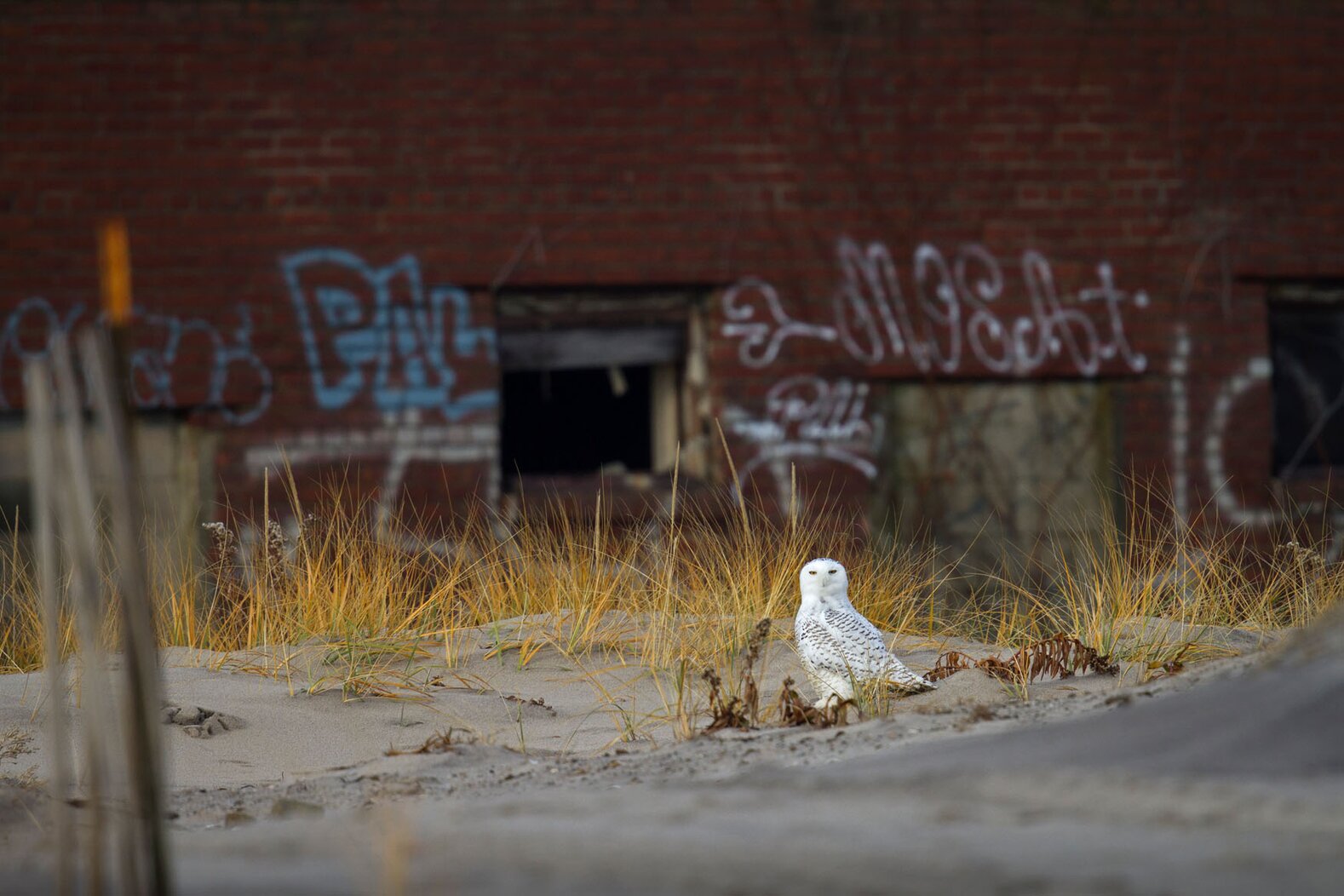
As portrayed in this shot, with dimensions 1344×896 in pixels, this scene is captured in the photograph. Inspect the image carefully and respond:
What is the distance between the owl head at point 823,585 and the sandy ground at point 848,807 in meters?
0.37

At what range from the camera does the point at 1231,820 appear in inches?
75.2

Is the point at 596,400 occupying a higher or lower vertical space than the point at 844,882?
higher

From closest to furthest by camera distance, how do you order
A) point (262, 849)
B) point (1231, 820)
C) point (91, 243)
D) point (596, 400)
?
1. point (1231, 820)
2. point (262, 849)
3. point (91, 243)
4. point (596, 400)

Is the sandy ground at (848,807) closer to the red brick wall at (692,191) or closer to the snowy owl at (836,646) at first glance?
the snowy owl at (836,646)

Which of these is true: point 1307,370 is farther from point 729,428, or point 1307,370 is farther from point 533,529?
point 533,529

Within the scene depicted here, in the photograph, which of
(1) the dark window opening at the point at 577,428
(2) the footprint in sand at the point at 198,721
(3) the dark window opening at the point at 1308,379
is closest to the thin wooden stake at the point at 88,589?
(2) the footprint in sand at the point at 198,721

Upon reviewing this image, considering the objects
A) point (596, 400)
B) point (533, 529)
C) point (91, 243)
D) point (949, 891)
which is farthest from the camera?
point (596, 400)

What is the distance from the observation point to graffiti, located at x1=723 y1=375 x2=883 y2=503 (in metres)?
7.23

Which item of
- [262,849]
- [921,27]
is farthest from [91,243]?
[262,849]

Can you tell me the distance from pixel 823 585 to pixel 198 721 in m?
1.62

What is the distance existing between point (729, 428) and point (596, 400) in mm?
1449

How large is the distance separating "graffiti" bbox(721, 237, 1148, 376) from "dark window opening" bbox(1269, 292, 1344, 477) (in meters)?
0.89

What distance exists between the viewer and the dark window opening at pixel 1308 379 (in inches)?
303

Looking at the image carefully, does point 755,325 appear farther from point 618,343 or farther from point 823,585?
point 823,585
